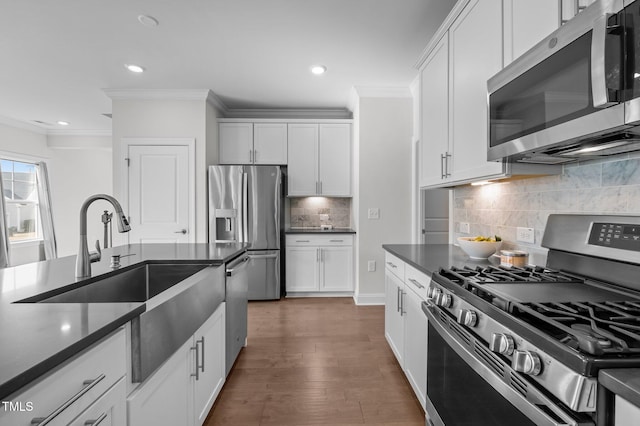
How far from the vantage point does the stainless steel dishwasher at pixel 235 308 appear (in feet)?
7.15

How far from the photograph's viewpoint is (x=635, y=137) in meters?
1.02

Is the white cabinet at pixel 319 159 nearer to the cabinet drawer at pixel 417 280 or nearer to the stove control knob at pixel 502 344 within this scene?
the cabinet drawer at pixel 417 280

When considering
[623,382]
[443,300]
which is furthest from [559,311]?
[443,300]

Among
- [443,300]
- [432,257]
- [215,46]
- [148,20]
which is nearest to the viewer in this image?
[443,300]

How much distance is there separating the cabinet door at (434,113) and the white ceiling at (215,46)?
473mm

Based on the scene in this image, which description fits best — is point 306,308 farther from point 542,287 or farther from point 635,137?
point 635,137

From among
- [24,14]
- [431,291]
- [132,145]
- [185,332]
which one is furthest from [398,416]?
[132,145]

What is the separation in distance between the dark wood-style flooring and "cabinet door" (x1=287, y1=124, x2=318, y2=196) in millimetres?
1805

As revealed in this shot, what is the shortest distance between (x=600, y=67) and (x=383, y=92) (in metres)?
3.30

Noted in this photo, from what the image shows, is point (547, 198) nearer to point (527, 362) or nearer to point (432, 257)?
point (432, 257)

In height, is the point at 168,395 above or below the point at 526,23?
below

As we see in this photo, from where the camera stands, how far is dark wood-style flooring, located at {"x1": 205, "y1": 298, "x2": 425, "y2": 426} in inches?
Answer: 74.3

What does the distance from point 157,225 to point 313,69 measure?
2698mm

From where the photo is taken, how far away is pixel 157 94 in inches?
157
